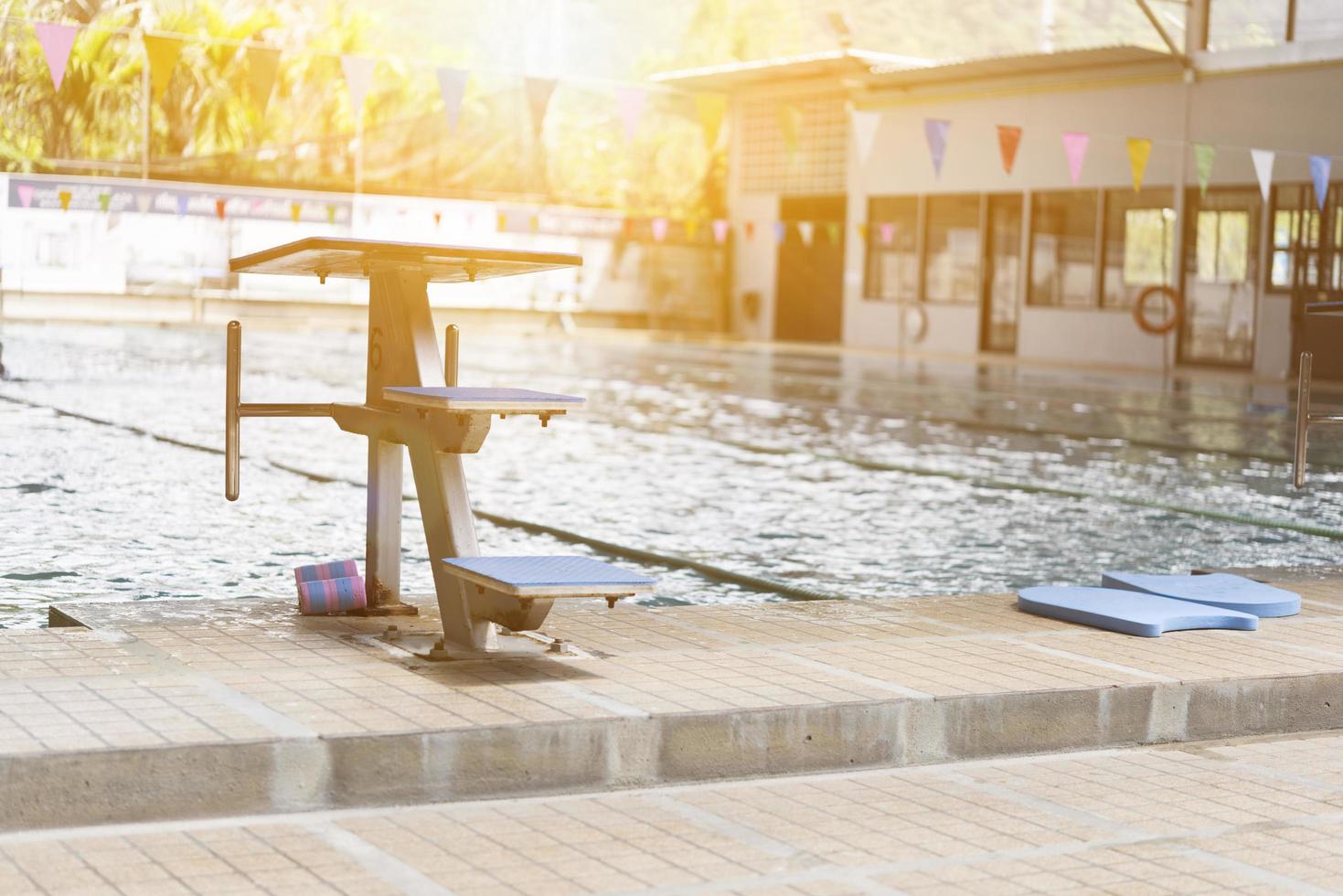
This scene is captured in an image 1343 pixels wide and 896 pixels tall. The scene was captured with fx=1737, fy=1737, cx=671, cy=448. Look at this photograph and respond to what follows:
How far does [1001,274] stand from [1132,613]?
2502 centimetres

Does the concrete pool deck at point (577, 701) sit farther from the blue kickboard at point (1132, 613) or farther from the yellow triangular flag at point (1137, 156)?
the yellow triangular flag at point (1137, 156)

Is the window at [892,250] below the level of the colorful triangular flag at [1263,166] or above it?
below

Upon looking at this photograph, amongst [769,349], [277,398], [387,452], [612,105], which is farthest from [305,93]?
[387,452]

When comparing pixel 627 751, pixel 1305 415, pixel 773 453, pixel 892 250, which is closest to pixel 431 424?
pixel 627 751

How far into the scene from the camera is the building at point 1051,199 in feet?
79.9

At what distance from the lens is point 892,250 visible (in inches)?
1264

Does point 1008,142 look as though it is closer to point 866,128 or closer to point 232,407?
point 866,128

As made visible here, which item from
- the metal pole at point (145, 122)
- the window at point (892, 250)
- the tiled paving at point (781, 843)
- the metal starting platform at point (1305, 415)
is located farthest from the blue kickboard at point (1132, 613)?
the metal pole at point (145, 122)

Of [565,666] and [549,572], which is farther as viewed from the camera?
[565,666]

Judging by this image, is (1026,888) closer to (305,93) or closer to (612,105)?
(305,93)

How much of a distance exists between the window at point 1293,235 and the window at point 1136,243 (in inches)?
72.2

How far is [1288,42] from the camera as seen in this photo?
24078 millimetres

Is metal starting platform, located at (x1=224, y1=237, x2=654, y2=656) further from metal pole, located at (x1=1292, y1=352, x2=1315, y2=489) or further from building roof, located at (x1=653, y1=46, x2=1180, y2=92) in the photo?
building roof, located at (x1=653, y1=46, x2=1180, y2=92)

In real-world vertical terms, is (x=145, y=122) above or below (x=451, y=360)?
above
